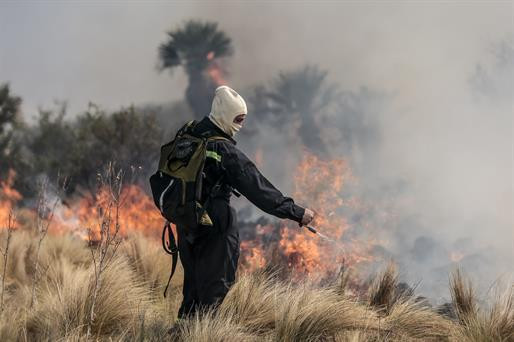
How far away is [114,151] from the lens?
15664mm

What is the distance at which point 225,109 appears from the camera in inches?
157

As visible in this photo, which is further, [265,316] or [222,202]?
[265,316]

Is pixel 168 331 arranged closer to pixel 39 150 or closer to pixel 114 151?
pixel 114 151

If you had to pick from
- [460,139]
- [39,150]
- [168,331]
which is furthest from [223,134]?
[39,150]

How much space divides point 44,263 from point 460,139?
11.8m

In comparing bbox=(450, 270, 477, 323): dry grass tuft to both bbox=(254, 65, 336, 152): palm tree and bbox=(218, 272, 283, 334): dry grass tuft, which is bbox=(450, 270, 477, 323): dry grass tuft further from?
bbox=(254, 65, 336, 152): palm tree

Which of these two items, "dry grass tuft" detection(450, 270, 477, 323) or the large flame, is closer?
"dry grass tuft" detection(450, 270, 477, 323)

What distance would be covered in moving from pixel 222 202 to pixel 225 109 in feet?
1.92

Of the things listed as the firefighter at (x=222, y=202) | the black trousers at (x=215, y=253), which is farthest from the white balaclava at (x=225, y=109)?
the black trousers at (x=215, y=253)

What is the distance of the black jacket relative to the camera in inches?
150

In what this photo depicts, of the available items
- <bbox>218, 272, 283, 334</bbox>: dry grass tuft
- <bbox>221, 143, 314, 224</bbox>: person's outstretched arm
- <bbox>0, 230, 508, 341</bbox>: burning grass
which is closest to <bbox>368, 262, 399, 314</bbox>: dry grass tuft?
<bbox>0, 230, 508, 341</bbox>: burning grass

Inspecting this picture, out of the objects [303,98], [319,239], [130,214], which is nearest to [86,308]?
[319,239]

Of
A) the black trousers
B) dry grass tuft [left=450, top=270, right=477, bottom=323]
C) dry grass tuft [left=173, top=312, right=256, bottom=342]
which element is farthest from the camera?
dry grass tuft [left=450, top=270, right=477, bottom=323]

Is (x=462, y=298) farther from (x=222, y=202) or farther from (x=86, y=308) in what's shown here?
(x=86, y=308)
